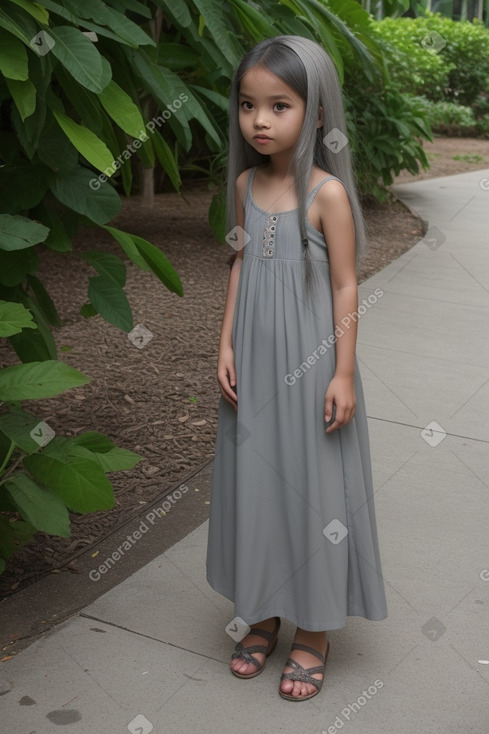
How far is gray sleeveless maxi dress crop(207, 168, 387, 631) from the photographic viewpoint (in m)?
2.79

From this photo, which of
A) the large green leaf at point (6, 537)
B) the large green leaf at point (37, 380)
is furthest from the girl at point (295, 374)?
the large green leaf at point (6, 537)

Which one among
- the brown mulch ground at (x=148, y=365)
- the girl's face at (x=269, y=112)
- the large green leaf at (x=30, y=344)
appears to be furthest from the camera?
the brown mulch ground at (x=148, y=365)

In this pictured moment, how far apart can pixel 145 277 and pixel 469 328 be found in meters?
2.46

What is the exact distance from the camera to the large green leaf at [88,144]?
2619 millimetres

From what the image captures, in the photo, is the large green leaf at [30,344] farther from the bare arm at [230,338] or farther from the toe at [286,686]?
the toe at [286,686]

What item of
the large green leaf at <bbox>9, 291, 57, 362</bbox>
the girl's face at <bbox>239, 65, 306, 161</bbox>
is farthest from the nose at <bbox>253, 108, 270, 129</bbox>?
the large green leaf at <bbox>9, 291, 57, 362</bbox>

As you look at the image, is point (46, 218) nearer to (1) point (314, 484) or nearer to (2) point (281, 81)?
(2) point (281, 81)

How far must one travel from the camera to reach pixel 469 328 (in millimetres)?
6512

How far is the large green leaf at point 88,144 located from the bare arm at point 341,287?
58 centimetres

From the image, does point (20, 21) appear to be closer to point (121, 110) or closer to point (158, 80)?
point (121, 110)

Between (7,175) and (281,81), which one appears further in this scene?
(7,175)

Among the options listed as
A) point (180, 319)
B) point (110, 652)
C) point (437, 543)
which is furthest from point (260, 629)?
point (180, 319)

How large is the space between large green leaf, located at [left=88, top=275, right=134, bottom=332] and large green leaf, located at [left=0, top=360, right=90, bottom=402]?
1.41ft

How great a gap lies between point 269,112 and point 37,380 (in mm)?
941
